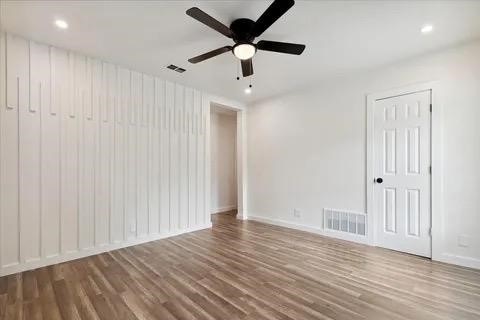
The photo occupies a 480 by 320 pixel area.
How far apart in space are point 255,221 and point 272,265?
8.08 ft

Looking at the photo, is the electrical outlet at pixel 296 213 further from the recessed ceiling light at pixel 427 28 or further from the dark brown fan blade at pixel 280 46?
the recessed ceiling light at pixel 427 28

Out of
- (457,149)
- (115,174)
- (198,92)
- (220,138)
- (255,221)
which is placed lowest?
(255,221)

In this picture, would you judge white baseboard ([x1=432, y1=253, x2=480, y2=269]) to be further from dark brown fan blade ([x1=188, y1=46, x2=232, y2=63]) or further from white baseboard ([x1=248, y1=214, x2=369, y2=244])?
dark brown fan blade ([x1=188, y1=46, x2=232, y2=63])

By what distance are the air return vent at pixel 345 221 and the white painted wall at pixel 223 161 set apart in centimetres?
320

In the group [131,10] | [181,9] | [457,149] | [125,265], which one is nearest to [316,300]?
[125,265]

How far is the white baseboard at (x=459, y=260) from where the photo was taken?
2.84 metres

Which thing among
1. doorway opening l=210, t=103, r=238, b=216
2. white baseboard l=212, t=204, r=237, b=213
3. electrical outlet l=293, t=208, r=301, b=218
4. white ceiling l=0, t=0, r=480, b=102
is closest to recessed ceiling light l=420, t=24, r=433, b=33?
white ceiling l=0, t=0, r=480, b=102

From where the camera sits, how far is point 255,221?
17.8 feet

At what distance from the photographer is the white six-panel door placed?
3.25 metres

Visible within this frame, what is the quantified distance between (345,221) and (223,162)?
149 inches

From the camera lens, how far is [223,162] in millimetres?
6797

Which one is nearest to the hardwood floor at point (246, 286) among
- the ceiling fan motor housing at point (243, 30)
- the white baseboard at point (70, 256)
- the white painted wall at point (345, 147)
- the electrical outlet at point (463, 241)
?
the white baseboard at point (70, 256)

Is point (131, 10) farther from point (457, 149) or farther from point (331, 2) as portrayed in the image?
point (457, 149)

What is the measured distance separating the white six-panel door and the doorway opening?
3724 mm
